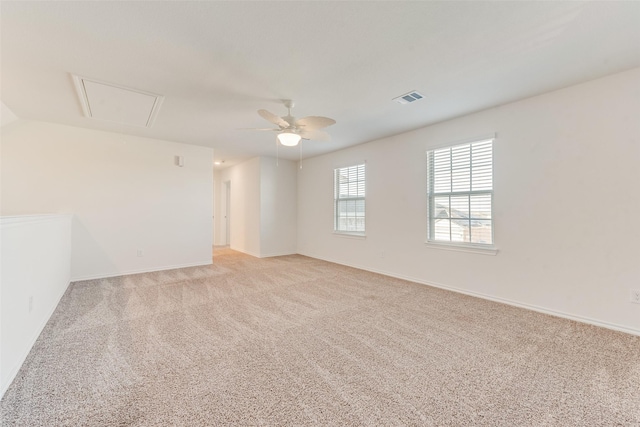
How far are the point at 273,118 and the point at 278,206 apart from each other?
3.95 metres

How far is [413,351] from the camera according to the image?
2117 mm

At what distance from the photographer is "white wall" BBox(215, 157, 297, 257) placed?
6250mm

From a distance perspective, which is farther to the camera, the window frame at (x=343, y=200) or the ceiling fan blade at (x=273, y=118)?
the window frame at (x=343, y=200)

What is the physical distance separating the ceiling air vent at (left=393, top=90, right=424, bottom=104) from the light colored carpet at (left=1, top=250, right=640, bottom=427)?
252 cm

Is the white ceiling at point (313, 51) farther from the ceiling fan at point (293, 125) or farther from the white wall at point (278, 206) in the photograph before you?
the white wall at point (278, 206)

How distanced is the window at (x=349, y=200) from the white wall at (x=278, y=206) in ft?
4.85

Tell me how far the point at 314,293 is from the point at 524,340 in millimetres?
2323

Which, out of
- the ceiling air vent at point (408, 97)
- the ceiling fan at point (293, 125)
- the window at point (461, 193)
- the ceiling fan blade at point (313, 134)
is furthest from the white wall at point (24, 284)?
the window at point (461, 193)

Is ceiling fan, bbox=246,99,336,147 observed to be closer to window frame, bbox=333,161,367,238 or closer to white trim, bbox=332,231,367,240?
window frame, bbox=333,161,367,238

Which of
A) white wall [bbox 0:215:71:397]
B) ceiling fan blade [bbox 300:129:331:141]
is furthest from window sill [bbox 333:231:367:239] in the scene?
white wall [bbox 0:215:71:397]

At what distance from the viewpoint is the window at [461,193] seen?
3422 millimetres

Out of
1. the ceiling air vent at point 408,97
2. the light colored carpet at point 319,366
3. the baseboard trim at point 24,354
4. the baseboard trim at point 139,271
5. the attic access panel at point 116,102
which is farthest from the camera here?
the baseboard trim at point 139,271

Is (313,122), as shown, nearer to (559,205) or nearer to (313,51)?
(313,51)

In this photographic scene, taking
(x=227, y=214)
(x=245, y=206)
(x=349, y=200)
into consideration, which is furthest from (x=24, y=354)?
(x=227, y=214)
